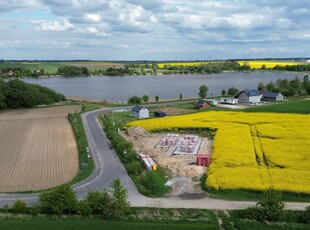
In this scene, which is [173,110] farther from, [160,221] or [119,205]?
[160,221]

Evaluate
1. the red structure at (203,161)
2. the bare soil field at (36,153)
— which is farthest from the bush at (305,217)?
the bare soil field at (36,153)

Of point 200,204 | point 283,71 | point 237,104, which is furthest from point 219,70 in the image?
point 200,204

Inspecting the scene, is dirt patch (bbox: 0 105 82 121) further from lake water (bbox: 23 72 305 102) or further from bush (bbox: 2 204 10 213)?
bush (bbox: 2 204 10 213)

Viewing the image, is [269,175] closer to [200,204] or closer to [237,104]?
[200,204]

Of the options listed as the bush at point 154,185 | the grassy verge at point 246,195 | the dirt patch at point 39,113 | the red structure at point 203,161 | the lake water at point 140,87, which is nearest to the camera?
the grassy verge at point 246,195

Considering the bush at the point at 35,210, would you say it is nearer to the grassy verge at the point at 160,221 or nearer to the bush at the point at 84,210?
the grassy verge at the point at 160,221
